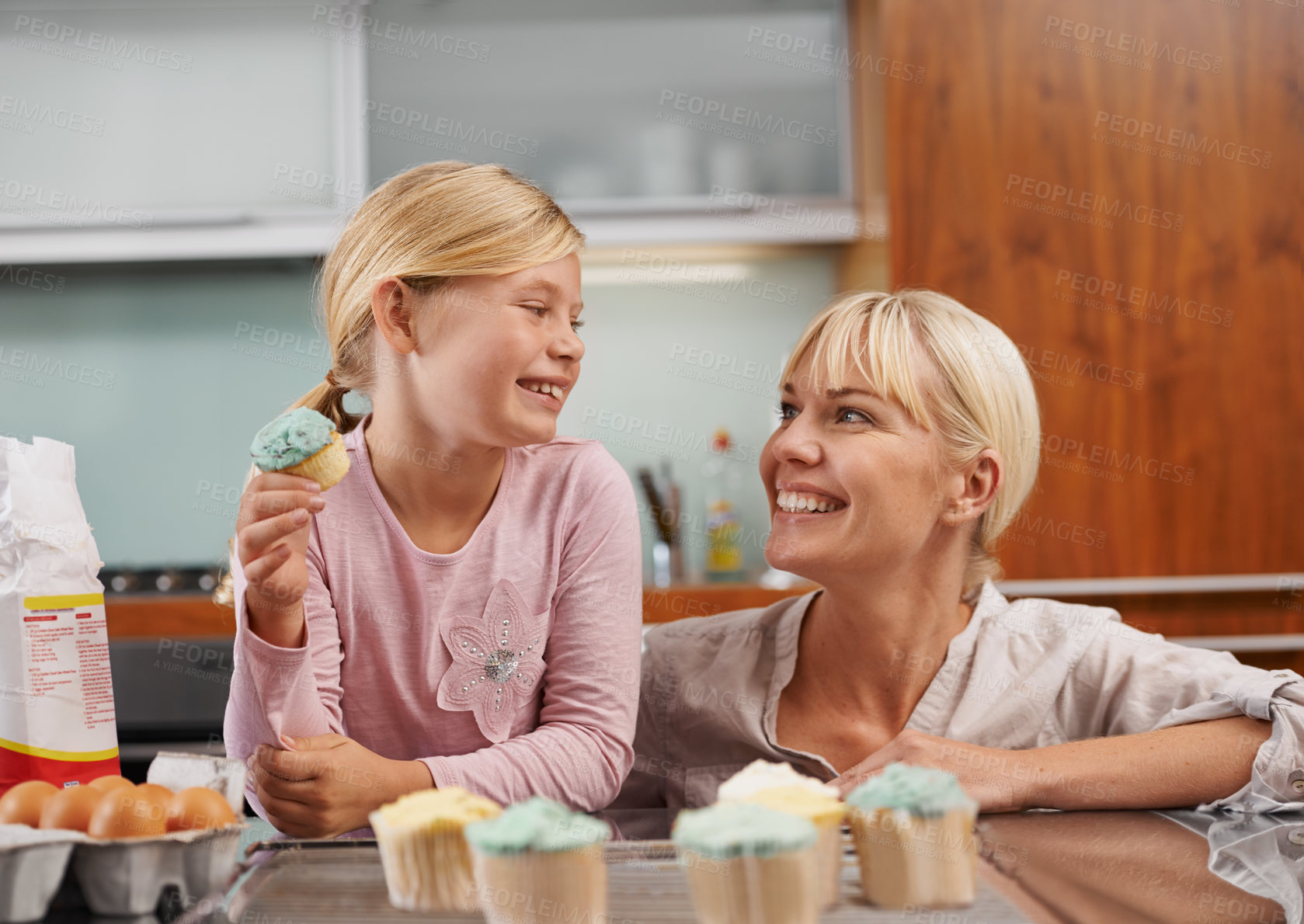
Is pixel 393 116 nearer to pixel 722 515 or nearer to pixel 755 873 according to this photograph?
pixel 722 515

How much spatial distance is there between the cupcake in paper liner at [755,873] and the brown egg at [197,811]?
27 cm

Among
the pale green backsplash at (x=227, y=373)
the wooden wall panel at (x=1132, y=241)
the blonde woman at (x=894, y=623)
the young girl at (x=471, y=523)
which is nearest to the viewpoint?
the young girl at (x=471, y=523)

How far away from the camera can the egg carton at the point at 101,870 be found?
1.89ft

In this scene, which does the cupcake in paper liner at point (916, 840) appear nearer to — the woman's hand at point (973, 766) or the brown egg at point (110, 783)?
the woman's hand at point (973, 766)

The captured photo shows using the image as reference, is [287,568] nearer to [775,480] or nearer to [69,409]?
[775,480]

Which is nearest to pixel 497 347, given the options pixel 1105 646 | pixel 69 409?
pixel 1105 646

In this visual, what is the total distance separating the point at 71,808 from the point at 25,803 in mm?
50

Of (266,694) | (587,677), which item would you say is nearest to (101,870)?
(266,694)

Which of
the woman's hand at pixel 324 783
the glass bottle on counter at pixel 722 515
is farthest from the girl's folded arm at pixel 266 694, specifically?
the glass bottle on counter at pixel 722 515

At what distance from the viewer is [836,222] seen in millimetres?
2691

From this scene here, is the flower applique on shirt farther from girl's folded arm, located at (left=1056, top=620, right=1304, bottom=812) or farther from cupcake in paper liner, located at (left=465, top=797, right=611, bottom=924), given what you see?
girl's folded arm, located at (left=1056, top=620, right=1304, bottom=812)

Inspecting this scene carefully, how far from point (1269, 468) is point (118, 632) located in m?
2.53

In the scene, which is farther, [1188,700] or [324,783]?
[1188,700]

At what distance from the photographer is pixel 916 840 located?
62 cm
